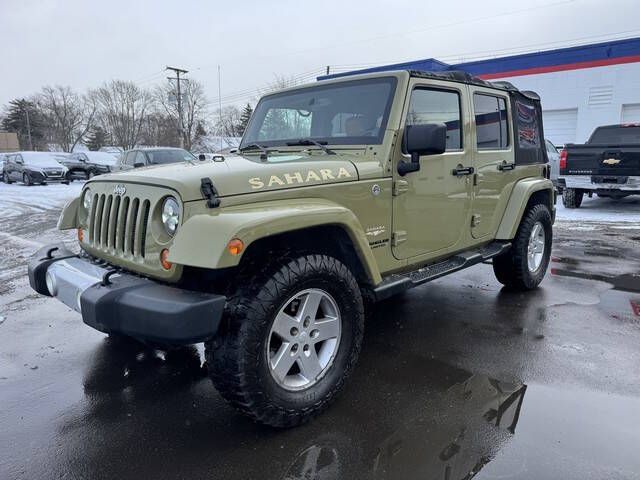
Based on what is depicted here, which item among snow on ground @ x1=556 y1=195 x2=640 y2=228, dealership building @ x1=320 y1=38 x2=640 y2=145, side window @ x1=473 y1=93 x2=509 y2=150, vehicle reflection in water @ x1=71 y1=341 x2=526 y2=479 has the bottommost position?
vehicle reflection in water @ x1=71 y1=341 x2=526 y2=479

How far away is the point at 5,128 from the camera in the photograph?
240 ft

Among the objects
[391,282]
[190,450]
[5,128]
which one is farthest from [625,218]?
[5,128]

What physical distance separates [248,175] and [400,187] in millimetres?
1145

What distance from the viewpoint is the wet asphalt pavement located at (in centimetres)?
237

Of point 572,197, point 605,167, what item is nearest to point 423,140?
point 605,167

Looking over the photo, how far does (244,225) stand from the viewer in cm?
229

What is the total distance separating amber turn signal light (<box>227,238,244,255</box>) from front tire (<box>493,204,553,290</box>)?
3484 millimetres

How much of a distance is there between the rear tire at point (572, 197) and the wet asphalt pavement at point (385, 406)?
7718mm

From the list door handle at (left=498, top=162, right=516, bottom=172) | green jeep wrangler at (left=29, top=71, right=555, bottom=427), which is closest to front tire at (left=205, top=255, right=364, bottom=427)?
green jeep wrangler at (left=29, top=71, right=555, bottom=427)

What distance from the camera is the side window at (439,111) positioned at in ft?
11.4

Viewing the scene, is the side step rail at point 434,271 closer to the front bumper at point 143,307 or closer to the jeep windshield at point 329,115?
the jeep windshield at point 329,115

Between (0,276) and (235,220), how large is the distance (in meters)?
5.20

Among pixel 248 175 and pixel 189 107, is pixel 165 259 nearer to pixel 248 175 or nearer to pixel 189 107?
pixel 248 175

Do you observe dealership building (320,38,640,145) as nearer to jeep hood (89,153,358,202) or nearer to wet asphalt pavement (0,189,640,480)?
wet asphalt pavement (0,189,640,480)
